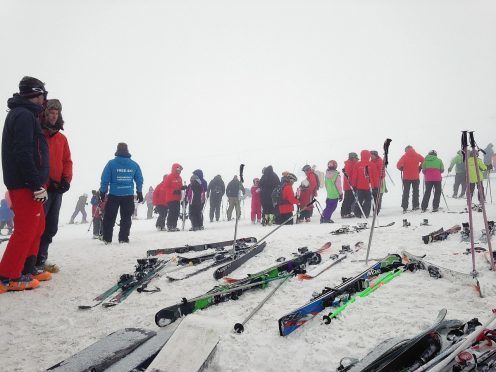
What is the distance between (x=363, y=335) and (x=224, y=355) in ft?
3.14

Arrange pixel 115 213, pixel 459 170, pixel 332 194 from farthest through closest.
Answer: pixel 459 170, pixel 332 194, pixel 115 213

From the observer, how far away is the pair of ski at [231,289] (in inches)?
102

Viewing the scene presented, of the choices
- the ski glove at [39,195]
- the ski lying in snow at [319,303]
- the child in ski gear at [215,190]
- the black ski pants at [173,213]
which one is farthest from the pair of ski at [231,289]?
the child in ski gear at [215,190]

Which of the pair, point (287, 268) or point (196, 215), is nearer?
point (287, 268)

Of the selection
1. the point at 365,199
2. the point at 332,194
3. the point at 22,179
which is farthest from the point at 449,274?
the point at 365,199

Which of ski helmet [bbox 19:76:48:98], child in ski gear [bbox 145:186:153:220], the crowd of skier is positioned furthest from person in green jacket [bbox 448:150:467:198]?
child in ski gear [bbox 145:186:153:220]

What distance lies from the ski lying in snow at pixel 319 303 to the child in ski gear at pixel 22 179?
9.48 feet

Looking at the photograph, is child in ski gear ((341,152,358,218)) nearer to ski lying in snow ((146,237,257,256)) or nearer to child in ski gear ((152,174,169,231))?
ski lying in snow ((146,237,257,256))

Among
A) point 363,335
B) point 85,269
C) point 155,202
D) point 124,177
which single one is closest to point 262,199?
point 155,202

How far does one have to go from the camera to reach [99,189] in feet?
21.8

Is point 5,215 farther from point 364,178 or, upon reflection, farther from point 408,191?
point 408,191

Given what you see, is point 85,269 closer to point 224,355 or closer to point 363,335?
point 224,355

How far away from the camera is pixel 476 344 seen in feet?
5.86

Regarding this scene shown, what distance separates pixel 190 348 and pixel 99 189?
555 centimetres
